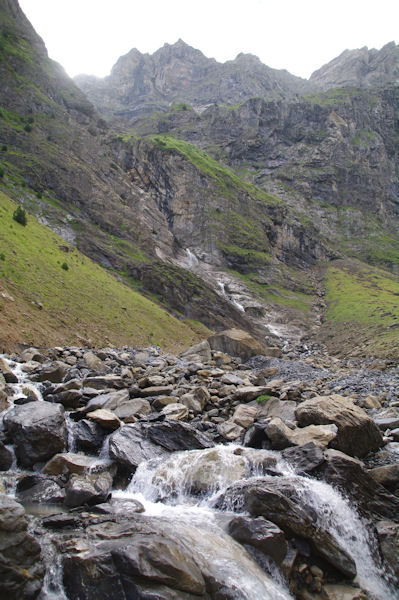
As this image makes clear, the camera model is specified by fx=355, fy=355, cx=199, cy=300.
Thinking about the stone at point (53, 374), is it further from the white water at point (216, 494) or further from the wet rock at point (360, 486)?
the wet rock at point (360, 486)

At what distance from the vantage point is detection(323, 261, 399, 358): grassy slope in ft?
150

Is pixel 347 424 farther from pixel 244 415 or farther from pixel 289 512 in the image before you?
pixel 289 512

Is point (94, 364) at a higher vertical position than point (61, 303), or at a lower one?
higher

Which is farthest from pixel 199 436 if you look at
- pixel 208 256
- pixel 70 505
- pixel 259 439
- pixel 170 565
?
pixel 208 256

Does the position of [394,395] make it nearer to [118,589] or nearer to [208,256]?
[118,589]

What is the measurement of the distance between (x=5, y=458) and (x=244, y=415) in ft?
29.4

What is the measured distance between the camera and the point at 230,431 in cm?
1391

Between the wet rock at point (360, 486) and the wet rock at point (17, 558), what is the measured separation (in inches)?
308

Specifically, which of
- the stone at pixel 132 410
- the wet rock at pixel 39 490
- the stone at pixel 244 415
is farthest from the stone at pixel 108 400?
the stone at pixel 244 415

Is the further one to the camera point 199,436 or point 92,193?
point 92,193

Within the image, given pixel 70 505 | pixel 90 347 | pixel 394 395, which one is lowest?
pixel 90 347

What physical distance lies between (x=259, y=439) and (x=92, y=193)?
6460cm

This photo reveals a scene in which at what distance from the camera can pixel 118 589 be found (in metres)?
6.18

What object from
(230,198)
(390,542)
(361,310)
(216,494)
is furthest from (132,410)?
(230,198)
